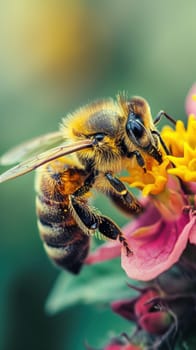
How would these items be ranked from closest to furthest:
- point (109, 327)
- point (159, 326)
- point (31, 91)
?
point (159, 326), point (109, 327), point (31, 91)

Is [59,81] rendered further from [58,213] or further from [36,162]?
[36,162]

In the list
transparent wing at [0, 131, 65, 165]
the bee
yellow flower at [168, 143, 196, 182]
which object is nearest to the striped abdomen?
the bee

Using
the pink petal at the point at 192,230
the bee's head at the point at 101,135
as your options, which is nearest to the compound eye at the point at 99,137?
the bee's head at the point at 101,135

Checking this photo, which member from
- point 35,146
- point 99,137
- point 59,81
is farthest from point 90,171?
point 59,81

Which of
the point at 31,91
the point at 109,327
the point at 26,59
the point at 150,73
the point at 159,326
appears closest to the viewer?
the point at 159,326

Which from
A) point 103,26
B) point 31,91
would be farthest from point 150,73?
point 103,26

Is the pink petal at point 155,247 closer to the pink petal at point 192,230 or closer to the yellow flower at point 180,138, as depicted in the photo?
the pink petal at point 192,230

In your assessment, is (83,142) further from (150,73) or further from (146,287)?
(150,73)

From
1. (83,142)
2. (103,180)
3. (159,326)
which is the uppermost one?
(83,142)
